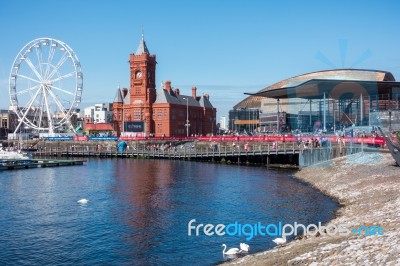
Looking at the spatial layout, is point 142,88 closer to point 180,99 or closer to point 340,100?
point 180,99

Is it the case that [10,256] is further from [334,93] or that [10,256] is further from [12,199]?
[334,93]

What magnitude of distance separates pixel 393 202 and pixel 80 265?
15490 millimetres

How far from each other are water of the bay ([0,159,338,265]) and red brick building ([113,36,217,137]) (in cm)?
5653

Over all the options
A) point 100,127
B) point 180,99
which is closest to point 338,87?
point 180,99

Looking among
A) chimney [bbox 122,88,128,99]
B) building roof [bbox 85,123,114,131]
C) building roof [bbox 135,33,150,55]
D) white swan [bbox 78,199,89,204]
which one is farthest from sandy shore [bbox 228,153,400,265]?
building roof [bbox 85,123,114,131]

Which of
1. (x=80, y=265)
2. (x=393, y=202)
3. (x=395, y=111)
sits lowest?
(x=80, y=265)

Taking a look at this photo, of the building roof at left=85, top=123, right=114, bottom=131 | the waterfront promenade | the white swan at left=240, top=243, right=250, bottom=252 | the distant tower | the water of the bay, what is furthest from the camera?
the building roof at left=85, top=123, right=114, bottom=131

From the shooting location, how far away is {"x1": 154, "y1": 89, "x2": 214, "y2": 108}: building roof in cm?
10831

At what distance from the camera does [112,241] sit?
2280cm

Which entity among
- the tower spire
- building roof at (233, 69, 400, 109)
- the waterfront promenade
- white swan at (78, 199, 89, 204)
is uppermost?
the tower spire

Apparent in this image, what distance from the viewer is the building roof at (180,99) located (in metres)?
108

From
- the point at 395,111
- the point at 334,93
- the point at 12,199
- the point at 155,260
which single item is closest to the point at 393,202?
the point at 155,260

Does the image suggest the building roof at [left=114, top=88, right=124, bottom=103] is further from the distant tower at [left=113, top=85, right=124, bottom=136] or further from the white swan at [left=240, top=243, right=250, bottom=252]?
the white swan at [left=240, top=243, right=250, bottom=252]

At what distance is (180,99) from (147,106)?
1056 centimetres
